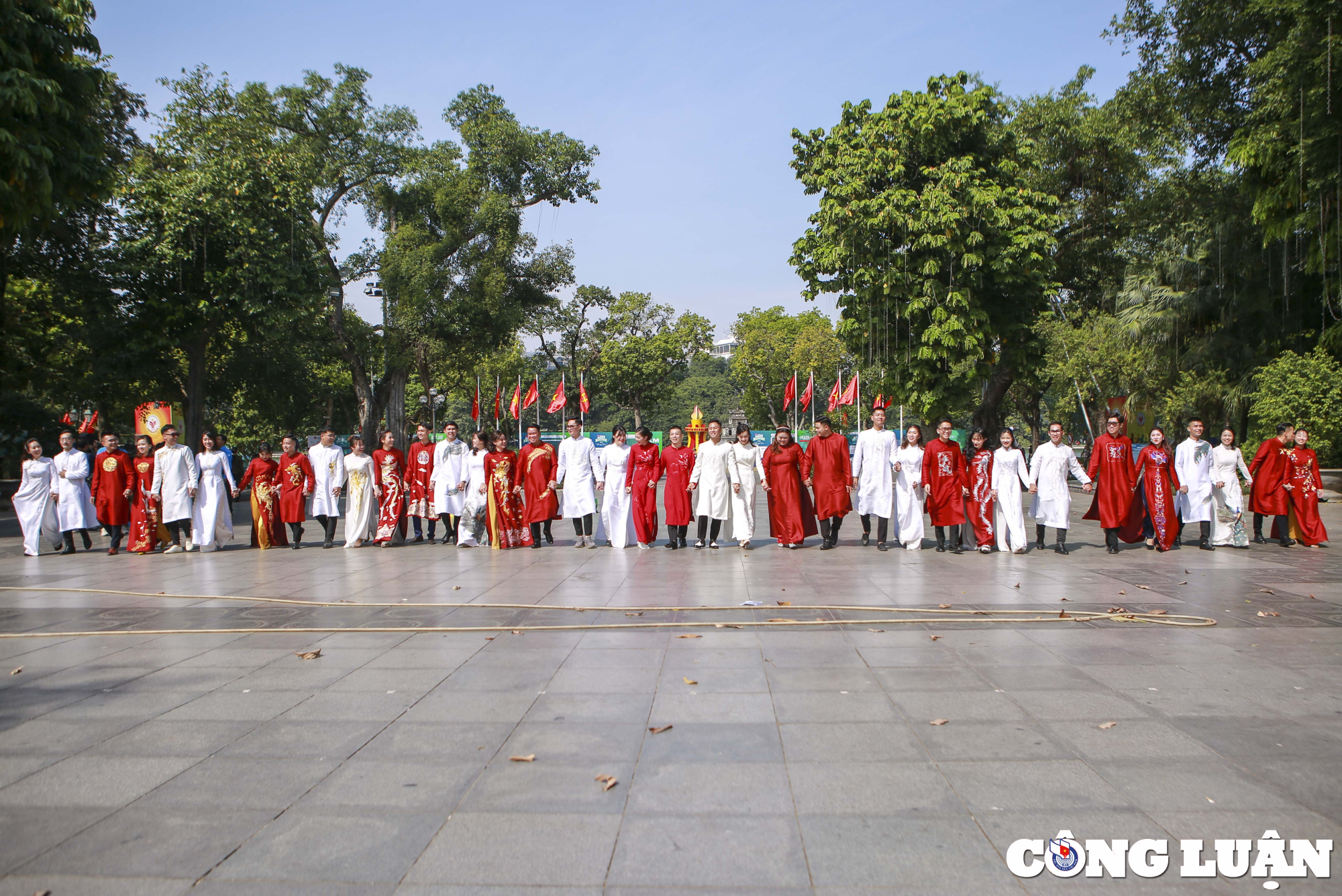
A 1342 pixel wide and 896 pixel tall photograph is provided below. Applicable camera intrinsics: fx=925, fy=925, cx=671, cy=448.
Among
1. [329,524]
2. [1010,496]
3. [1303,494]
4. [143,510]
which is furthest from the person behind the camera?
[329,524]

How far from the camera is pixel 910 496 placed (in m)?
11.6

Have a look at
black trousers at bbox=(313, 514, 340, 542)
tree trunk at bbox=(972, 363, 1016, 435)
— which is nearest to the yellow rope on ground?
black trousers at bbox=(313, 514, 340, 542)

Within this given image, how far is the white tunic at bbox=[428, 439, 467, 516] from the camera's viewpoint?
12828 millimetres

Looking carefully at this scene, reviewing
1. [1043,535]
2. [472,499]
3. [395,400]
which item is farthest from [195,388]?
[1043,535]

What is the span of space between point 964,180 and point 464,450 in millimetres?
14211

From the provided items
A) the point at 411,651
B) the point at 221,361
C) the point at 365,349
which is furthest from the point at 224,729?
the point at 365,349

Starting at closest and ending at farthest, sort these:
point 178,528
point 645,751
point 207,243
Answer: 1. point 645,751
2. point 178,528
3. point 207,243

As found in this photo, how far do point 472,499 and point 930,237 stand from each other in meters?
13.4

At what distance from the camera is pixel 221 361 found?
2548 centimetres

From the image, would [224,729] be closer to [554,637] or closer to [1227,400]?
[554,637]

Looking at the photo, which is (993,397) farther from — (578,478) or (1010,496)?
(578,478)

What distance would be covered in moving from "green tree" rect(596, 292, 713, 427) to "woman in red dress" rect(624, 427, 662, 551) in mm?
42598

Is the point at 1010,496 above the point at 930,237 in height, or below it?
below

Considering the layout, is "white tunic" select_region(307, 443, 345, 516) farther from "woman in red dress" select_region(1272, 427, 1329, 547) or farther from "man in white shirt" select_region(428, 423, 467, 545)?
"woman in red dress" select_region(1272, 427, 1329, 547)
